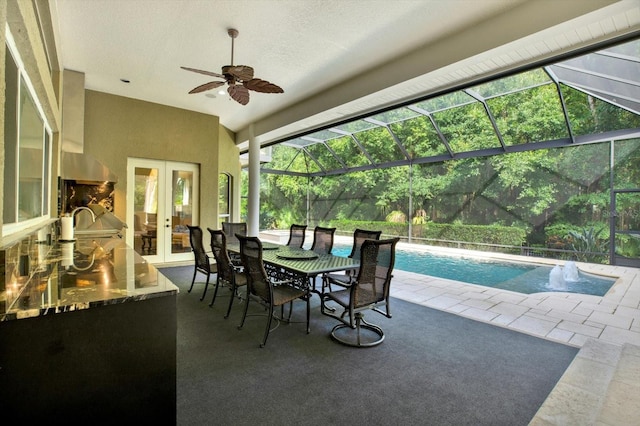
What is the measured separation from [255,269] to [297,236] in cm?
203

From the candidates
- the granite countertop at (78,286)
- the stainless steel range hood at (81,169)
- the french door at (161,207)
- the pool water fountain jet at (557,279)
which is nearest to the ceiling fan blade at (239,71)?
the granite countertop at (78,286)

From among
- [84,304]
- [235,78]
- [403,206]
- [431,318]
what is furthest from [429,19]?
[403,206]

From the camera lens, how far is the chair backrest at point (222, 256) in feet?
12.6

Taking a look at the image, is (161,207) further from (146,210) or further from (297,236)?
(297,236)

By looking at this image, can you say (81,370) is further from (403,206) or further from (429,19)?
(403,206)

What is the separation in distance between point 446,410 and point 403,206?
8.93 meters

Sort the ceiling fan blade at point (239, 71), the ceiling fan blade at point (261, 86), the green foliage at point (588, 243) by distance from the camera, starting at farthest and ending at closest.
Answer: the green foliage at point (588, 243) < the ceiling fan blade at point (261, 86) < the ceiling fan blade at point (239, 71)

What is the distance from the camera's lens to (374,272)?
9.82ft

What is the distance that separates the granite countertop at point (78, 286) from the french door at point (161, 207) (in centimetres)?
519

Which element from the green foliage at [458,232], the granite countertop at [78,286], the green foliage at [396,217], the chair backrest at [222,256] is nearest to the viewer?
the granite countertop at [78,286]

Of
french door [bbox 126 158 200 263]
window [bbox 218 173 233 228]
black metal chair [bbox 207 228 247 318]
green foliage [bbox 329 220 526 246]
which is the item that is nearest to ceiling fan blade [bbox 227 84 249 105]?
black metal chair [bbox 207 228 247 318]

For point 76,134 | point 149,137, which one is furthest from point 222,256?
point 149,137

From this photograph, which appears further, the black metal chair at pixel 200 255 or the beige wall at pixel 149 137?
the beige wall at pixel 149 137

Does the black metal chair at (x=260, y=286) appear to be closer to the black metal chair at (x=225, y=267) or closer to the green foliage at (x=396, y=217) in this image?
the black metal chair at (x=225, y=267)
